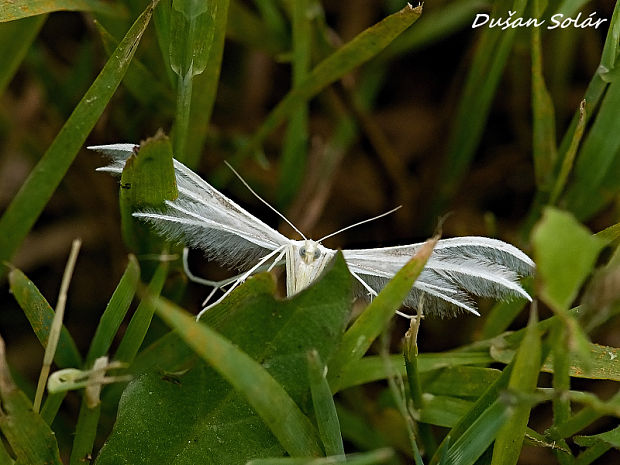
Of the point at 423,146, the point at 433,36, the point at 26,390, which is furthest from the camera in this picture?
the point at 423,146

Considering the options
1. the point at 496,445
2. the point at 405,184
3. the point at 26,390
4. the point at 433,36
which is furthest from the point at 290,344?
the point at 433,36

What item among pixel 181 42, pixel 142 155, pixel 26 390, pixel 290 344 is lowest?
pixel 26 390

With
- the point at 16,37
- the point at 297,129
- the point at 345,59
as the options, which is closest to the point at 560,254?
the point at 345,59

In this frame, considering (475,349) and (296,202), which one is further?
(296,202)

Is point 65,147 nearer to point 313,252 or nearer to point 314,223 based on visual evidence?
point 313,252

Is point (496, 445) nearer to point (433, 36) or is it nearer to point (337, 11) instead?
point (433, 36)

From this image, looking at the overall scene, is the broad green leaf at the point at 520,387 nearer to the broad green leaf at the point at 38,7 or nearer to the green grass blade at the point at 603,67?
the green grass blade at the point at 603,67
